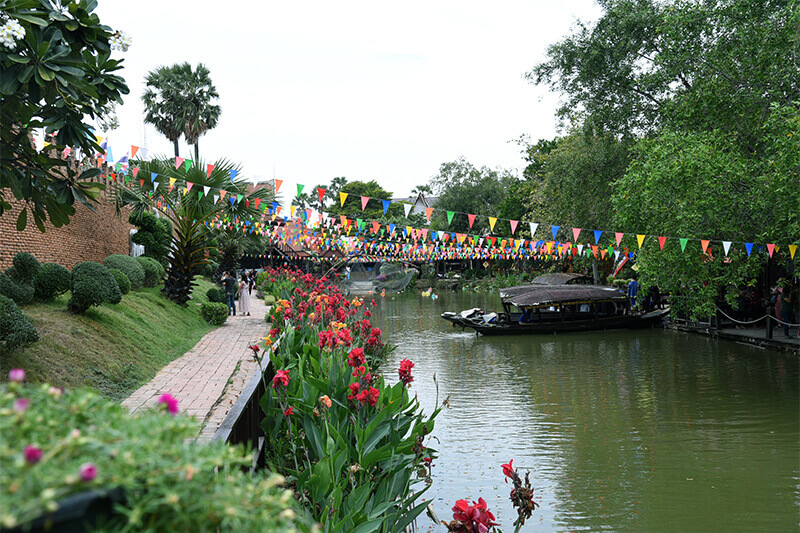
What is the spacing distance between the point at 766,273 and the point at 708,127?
255 inches

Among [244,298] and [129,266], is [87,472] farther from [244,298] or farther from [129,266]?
[244,298]

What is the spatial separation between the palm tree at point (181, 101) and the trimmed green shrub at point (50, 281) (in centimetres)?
2829

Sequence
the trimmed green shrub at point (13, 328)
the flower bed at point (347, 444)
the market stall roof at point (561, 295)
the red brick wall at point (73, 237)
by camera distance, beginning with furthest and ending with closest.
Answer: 1. the market stall roof at point (561, 295)
2. the red brick wall at point (73, 237)
3. the trimmed green shrub at point (13, 328)
4. the flower bed at point (347, 444)

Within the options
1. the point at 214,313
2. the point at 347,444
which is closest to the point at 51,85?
the point at 347,444

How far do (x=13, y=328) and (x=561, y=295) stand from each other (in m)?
17.4

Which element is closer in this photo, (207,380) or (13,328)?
(13,328)

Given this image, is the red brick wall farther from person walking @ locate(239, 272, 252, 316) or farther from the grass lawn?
person walking @ locate(239, 272, 252, 316)

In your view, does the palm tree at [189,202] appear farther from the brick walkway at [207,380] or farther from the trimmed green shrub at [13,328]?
the trimmed green shrub at [13,328]

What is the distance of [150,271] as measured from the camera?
818 inches

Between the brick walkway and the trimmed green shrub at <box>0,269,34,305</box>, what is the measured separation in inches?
109

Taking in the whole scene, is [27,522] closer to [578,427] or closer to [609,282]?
[578,427]

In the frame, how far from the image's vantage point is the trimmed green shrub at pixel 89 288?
12.3 metres

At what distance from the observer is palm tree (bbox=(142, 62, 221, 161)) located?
39719 mm

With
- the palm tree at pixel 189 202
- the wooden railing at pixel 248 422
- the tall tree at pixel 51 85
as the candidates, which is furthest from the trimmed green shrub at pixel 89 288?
the wooden railing at pixel 248 422
